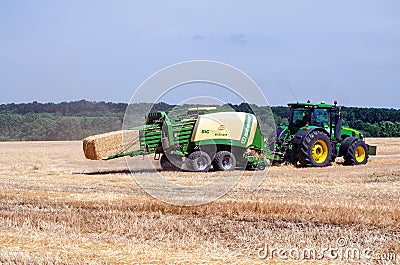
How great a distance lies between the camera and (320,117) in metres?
17.7

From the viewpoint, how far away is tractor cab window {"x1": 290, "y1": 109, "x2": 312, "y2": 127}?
695 inches

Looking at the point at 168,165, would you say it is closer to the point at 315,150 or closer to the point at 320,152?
the point at 315,150

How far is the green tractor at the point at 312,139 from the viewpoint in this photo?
1706 cm

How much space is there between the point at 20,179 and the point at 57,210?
19.3 ft

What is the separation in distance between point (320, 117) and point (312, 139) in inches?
43.3

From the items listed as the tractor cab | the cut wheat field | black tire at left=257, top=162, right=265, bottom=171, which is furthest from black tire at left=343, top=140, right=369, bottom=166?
the cut wheat field

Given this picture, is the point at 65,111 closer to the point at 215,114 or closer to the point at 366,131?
the point at 366,131

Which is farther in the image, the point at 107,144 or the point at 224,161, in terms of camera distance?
the point at 224,161

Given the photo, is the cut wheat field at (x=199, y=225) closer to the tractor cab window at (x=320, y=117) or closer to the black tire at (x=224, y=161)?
the black tire at (x=224, y=161)

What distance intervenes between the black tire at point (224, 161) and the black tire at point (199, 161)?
0.27 meters

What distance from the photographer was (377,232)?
7020 mm

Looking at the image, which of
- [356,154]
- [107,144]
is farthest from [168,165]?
[356,154]

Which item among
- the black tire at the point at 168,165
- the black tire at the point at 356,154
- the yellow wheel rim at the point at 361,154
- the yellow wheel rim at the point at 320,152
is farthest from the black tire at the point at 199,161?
the yellow wheel rim at the point at 361,154

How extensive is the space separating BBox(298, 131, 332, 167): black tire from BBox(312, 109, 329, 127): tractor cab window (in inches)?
20.1
